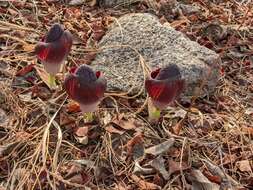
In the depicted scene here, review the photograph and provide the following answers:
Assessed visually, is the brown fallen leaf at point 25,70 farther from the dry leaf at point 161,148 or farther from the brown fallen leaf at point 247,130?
the brown fallen leaf at point 247,130

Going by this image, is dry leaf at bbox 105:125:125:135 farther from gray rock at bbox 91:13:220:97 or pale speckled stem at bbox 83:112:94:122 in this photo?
gray rock at bbox 91:13:220:97

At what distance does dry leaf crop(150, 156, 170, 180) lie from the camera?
1910 mm

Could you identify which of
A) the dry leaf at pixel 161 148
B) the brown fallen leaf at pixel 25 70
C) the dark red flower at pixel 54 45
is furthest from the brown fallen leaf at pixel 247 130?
the brown fallen leaf at pixel 25 70

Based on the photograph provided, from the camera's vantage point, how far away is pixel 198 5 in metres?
3.21

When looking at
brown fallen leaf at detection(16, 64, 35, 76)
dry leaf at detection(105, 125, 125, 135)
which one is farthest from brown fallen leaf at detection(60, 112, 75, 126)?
brown fallen leaf at detection(16, 64, 35, 76)

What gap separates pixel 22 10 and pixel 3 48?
42 cm

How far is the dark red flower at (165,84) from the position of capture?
193 cm

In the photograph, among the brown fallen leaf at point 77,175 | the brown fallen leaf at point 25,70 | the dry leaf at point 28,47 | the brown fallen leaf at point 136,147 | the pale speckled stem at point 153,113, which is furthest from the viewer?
the dry leaf at point 28,47

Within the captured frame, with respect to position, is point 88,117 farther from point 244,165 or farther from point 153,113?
point 244,165

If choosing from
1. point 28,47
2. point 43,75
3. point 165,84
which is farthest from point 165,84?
point 28,47

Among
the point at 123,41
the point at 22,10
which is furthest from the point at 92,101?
the point at 22,10

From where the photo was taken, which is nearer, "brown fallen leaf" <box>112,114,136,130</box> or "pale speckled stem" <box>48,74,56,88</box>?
"brown fallen leaf" <box>112,114,136,130</box>

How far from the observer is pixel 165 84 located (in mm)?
1927

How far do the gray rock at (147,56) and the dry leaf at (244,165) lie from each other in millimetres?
390
